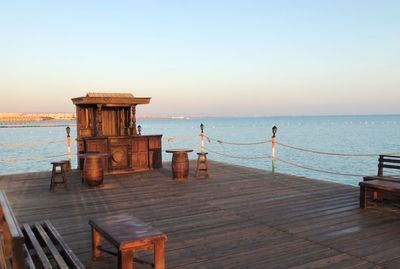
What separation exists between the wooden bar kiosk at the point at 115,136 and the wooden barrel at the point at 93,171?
164cm

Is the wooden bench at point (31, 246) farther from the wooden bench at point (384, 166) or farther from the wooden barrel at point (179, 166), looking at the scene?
the wooden bench at point (384, 166)

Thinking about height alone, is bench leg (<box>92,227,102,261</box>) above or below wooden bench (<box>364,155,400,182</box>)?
below

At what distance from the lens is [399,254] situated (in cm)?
425

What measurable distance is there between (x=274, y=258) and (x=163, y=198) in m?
3.74

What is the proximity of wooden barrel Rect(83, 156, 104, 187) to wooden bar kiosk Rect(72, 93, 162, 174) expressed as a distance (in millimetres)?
1638

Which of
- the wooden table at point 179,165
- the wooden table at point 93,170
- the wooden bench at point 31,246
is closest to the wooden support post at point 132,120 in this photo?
the wooden table at point 179,165

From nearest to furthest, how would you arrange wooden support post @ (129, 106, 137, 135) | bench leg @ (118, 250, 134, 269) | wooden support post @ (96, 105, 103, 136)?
bench leg @ (118, 250, 134, 269)
wooden support post @ (96, 105, 103, 136)
wooden support post @ (129, 106, 137, 135)

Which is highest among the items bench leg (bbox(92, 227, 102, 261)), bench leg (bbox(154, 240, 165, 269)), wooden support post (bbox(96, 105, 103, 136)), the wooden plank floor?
wooden support post (bbox(96, 105, 103, 136))

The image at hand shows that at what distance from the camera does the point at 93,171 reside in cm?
859

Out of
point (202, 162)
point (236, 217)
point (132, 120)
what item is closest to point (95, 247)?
point (236, 217)

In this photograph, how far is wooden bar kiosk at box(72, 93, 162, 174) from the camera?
1072 cm

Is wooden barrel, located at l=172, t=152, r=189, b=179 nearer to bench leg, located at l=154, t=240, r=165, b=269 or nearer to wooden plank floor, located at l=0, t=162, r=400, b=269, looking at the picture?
wooden plank floor, located at l=0, t=162, r=400, b=269

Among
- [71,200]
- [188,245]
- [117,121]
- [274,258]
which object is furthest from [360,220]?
[117,121]

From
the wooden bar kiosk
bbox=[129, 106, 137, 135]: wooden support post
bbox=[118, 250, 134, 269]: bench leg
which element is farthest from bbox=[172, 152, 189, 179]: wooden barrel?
bbox=[118, 250, 134, 269]: bench leg
